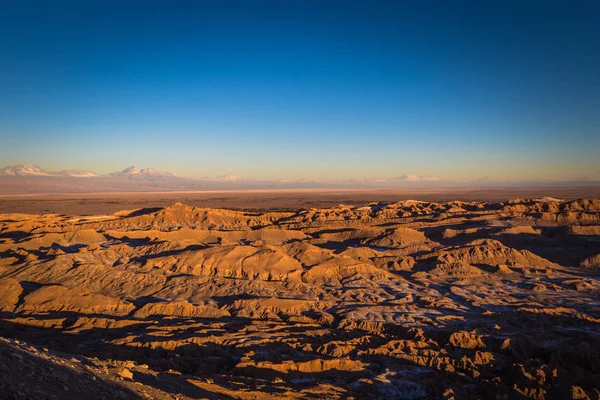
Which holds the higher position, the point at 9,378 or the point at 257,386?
the point at 9,378

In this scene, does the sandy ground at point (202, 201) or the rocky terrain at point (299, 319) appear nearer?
the rocky terrain at point (299, 319)

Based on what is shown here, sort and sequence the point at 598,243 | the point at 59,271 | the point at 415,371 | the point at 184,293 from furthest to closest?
the point at 598,243 → the point at 59,271 → the point at 184,293 → the point at 415,371

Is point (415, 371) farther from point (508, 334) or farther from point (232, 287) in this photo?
point (232, 287)

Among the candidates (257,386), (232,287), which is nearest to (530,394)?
(257,386)

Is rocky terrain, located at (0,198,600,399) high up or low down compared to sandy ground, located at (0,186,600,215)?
down

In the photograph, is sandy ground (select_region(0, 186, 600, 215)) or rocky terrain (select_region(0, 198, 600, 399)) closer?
rocky terrain (select_region(0, 198, 600, 399))

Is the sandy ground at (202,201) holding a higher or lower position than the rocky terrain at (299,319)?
higher

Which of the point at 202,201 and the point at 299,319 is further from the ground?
the point at 202,201

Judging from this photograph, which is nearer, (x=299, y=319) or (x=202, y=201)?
(x=299, y=319)
